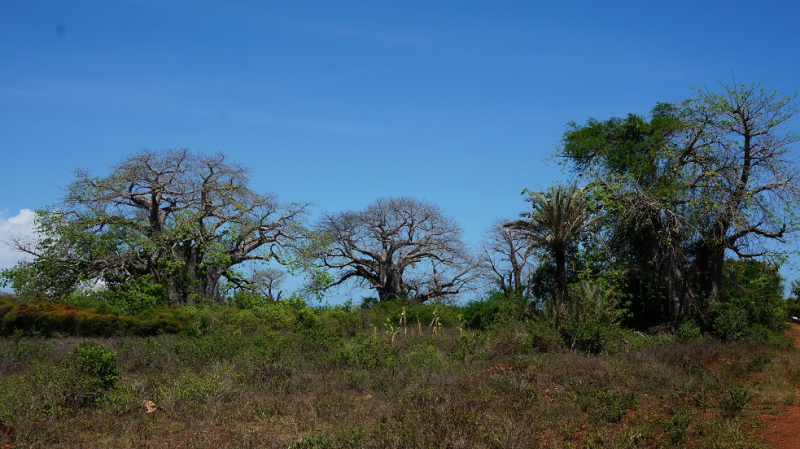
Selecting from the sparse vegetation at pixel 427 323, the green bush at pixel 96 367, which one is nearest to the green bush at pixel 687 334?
the sparse vegetation at pixel 427 323

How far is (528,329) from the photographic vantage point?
54.6 ft

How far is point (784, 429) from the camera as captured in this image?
955 centimetres

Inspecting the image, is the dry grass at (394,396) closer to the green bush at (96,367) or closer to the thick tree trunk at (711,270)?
the green bush at (96,367)

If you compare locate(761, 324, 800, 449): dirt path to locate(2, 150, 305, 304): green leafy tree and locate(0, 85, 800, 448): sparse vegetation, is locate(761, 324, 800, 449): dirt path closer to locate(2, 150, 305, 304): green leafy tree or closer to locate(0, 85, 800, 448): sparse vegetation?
locate(0, 85, 800, 448): sparse vegetation

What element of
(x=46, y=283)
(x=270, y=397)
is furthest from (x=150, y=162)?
(x=270, y=397)

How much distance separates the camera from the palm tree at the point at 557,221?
68.3ft

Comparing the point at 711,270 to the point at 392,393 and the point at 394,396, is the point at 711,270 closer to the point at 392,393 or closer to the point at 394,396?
the point at 392,393

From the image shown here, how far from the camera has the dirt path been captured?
8.98 m

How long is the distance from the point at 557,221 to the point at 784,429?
38.6 feet

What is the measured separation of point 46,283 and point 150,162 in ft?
21.9

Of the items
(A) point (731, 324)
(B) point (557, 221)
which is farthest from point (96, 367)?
(A) point (731, 324)

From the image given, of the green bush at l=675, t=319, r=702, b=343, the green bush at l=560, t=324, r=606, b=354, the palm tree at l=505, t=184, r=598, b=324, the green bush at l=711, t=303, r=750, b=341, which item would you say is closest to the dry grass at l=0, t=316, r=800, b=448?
the green bush at l=560, t=324, r=606, b=354

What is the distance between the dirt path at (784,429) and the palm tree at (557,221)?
32.3ft

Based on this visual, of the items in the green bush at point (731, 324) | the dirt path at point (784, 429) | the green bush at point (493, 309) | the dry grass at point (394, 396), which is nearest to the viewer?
the dry grass at point (394, 396)
